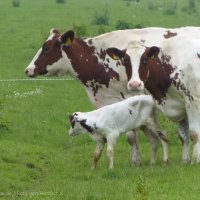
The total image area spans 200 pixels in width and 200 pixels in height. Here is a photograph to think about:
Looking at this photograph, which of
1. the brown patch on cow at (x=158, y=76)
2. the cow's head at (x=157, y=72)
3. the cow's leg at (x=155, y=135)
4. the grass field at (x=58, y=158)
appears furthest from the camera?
the cow's leg at (x=155, y=135)

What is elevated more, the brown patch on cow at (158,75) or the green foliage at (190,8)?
the brown patch on cow at (158,75)

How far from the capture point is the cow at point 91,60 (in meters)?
12.8

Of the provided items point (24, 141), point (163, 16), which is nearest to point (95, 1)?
point (163, 16)

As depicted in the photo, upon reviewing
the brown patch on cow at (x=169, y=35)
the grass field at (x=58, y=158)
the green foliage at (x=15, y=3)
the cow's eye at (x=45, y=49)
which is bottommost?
the green foliage at (x=15, y=3)

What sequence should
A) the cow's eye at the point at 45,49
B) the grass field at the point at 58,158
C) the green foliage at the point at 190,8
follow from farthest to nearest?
1. the green foliage at the point at 190,8
2. the cow's eye at the point at 45,49
3. the grass field at the point at 58,158

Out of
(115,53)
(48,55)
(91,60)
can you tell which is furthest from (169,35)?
(48,55)

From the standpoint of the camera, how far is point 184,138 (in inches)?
476

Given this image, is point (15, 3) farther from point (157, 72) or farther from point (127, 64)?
point (127, 64)

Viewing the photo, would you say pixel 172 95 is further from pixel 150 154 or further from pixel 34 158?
pixel 34 158

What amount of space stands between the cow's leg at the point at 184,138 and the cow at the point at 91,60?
127 centimetres

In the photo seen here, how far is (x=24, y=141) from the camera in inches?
554

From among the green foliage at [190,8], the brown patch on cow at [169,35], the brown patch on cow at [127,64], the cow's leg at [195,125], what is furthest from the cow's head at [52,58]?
the green foliage at [190,8]

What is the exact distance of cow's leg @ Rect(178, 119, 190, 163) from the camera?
11.9m

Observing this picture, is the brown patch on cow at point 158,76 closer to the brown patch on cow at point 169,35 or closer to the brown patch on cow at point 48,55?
the brown patch on cow at point 169,35
